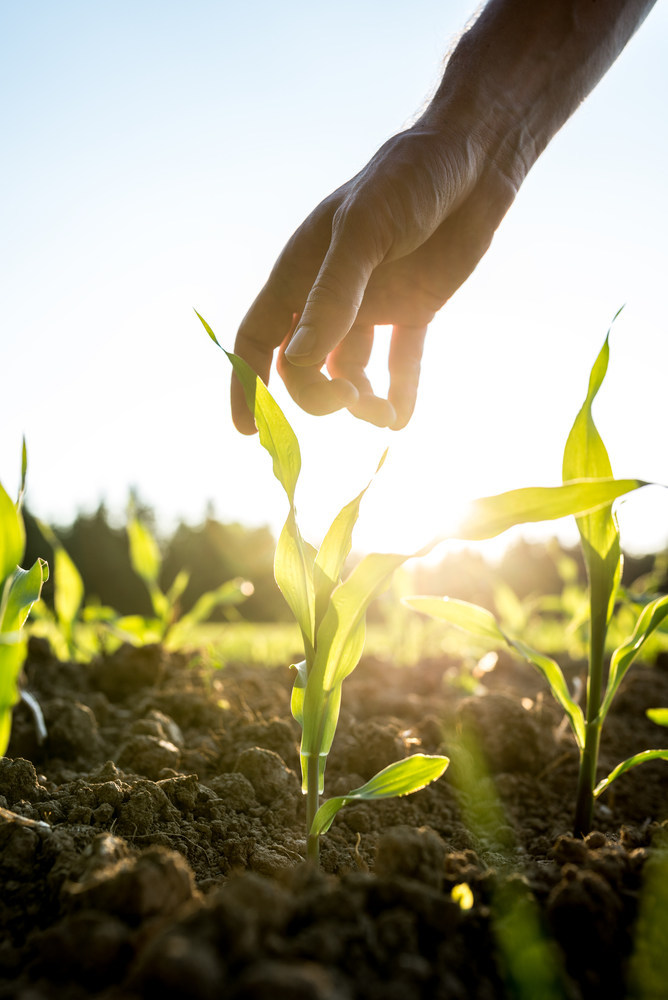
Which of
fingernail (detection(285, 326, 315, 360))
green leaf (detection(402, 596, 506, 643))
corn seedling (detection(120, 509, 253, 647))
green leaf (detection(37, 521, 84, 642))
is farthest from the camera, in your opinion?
corn seedling (detection(120, 509, 253, 647))

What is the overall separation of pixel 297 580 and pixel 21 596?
1.46ft

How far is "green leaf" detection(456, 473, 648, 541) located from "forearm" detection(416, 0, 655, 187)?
44.2 inches

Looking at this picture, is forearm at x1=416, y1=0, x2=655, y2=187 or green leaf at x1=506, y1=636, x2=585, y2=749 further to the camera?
forearm at x1=416, y1=0, x2=655, y2=187

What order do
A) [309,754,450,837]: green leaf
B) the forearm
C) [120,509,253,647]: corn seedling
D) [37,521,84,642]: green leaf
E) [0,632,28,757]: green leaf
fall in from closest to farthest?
1. [0,632,28,757]: green leaf
2. [309,754,450,837]: green leaf
3. the forearm
4. [37,521,84,642]: green leaf
5. [120,509,253,647]: corn seedling

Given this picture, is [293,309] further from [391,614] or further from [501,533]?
[391,614]

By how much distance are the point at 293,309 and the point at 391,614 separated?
2521 mm

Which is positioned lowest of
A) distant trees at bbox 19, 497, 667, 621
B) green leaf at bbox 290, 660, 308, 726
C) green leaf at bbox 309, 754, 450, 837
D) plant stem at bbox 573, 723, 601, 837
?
distant trees at bbox 19, 497, 667, 621

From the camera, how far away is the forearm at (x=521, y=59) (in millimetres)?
1489

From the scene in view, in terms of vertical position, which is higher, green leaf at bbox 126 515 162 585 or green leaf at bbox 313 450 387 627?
green leaf at bbox 313 450 387 627

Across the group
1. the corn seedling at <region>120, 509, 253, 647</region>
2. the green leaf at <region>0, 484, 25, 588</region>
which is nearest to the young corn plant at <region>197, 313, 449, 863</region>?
Result: the green leaf at <region>0, 484, 25, 588</region>

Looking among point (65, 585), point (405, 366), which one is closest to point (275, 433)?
point (405, 366)

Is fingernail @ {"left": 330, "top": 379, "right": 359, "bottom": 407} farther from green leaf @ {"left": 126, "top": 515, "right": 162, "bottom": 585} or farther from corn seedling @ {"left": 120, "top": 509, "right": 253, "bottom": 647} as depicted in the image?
green leaf @ {"left": 126, "top": 515, "right": 162, "bottom": 585}

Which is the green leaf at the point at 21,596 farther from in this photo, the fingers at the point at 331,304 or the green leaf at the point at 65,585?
the green leaf at the point at 65,585

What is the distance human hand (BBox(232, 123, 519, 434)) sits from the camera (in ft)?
3.73
